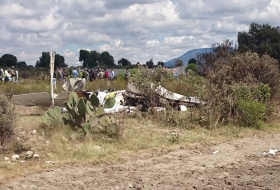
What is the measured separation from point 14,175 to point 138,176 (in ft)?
7.37

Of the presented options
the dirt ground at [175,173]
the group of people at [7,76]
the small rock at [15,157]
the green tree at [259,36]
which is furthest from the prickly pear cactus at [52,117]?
the green tree at [259,36]

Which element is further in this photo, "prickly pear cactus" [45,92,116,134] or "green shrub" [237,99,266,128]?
"green shrub" [237,99,266,128]

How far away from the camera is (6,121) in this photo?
933cm

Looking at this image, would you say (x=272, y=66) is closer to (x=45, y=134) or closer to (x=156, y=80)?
(x=156, y=80)

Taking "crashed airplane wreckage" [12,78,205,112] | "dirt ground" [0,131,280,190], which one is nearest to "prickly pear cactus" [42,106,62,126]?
"dirt ground" [0,131,280,190]

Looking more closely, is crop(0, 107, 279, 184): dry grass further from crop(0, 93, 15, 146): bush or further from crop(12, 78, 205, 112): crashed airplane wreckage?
crop(12, 78, 205, 112): crashed airplane wreckage

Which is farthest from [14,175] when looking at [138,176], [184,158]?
[184,158]

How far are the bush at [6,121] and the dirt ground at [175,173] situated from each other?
5.65ft

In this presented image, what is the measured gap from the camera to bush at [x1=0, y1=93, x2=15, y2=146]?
9.36 meters

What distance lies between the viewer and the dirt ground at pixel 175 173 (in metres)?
7.58

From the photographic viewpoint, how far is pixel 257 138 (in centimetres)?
1259

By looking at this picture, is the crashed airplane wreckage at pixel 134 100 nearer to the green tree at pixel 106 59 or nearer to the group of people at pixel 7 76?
the group of people at pixel 7 76

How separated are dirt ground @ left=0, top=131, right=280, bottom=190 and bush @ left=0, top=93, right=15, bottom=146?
1721mm

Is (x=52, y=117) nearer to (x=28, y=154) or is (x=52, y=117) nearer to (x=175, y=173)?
(x=28, y=154)
